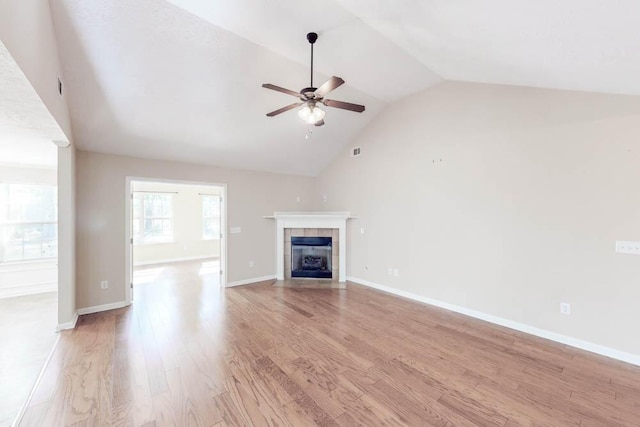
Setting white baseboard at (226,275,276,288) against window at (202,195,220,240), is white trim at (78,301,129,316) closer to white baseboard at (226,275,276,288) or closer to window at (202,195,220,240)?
white baseboard at (226,275,276,288)

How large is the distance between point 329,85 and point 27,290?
262 inches

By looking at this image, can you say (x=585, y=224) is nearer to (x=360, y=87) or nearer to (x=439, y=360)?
(x=439, y=360)

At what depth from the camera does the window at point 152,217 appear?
7.45 meters

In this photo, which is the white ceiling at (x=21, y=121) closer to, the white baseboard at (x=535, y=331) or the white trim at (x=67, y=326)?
the white trim at (x=67, y=326)

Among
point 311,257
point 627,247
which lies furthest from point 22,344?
point 627,247

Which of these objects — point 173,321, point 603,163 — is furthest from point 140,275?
point 603,163

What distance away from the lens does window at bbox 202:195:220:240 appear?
856 centimetres

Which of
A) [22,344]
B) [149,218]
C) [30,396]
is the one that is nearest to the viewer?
[30,396]

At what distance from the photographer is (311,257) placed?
19.1 ft

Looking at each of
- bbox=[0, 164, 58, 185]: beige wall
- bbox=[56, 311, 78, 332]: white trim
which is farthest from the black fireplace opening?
bbox=[0, 164, 58, 185]: beige wall

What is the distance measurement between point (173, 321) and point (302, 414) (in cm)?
253

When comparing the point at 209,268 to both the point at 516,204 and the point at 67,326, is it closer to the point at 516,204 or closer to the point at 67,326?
the point at 67,326

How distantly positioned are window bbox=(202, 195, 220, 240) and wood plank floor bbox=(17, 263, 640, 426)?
4.98 meters

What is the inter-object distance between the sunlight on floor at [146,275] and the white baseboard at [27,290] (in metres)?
1.36
